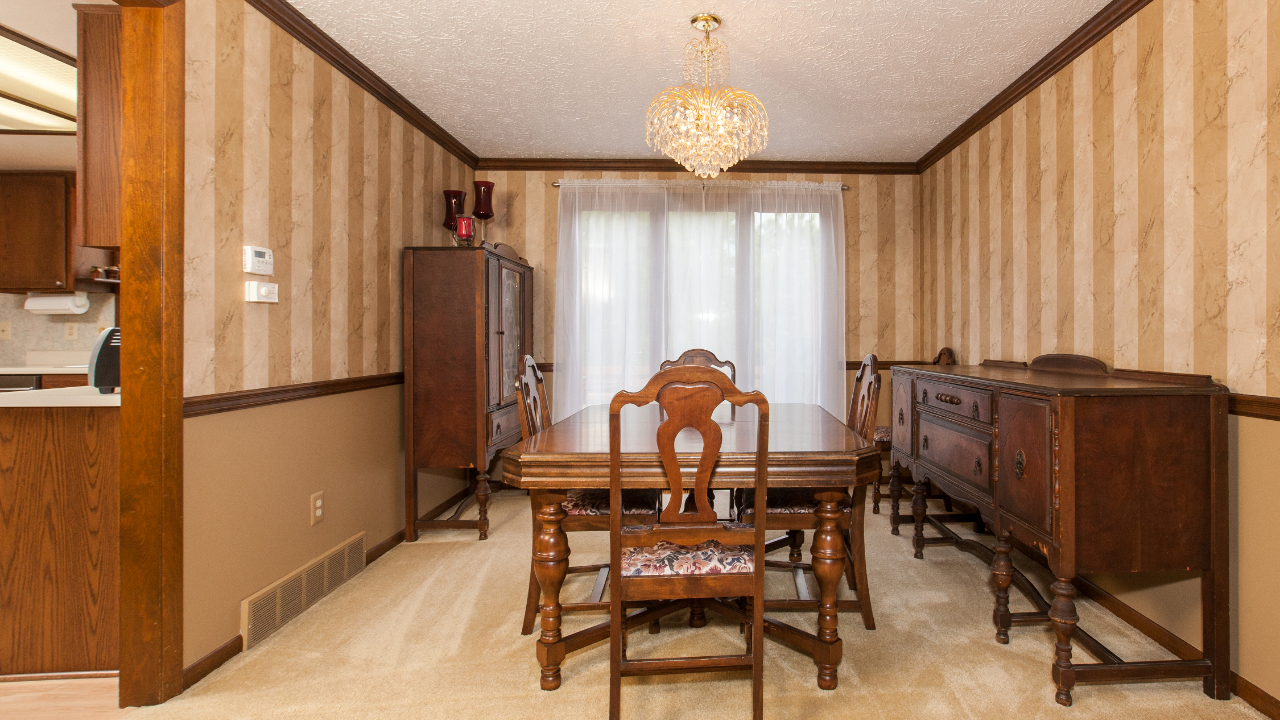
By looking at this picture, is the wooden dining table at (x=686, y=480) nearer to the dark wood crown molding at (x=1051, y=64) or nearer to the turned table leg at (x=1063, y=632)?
the turned table leg at (x=1063, y=632)

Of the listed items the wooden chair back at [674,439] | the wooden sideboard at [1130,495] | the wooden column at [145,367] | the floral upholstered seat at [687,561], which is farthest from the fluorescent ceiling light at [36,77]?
the wooden sideboard at [1130,495]

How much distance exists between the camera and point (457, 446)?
11.4 feet

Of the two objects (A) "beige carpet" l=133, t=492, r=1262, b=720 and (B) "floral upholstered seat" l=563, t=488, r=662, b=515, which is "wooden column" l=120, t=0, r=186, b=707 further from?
(B) "floral upholstered seat" l=563, t=488, r=662, b=515

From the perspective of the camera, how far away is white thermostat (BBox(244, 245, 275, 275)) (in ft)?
7.38

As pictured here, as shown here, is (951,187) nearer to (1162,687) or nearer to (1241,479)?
(1241,479)

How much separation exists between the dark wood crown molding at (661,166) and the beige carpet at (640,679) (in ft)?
9.95

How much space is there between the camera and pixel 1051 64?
288 cm

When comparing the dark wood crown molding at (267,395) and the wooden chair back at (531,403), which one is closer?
the dark wood crown molding at (267,395)

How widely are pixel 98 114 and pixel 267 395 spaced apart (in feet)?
3.41

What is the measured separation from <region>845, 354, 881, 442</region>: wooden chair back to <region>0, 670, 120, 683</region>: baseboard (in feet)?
8.88

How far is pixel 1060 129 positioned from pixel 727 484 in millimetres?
2513

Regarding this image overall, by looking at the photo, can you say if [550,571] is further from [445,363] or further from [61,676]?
[445,363]

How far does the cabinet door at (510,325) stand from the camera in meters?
3.82

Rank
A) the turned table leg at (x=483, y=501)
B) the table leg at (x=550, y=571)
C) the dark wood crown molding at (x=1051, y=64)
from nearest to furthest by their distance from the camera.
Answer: the table leg at (x=550, y=571) < the dark wood crown molding at (x=1051, y=64) < the turned table leg at (x=483, y=501)
